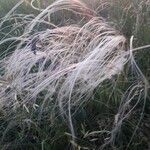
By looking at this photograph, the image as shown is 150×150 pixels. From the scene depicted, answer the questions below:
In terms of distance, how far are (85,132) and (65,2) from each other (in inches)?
29.3

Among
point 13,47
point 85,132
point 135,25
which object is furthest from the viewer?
point 13,47

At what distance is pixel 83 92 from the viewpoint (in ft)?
6.03

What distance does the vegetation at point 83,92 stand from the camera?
70.7 inches

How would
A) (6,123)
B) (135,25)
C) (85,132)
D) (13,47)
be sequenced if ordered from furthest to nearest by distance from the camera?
(13,47) < (135,25) < (6,123) < (85,132)

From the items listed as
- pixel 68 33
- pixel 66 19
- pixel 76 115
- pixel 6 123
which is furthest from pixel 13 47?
pixel 76 115

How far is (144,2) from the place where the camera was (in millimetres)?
2285

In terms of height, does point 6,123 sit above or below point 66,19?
below

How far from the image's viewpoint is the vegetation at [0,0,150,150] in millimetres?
1796

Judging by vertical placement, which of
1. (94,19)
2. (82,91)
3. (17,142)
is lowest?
(17,142)

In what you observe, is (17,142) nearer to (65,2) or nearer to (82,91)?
(82,91)

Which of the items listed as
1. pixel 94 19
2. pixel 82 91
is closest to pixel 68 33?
pixel 94 19

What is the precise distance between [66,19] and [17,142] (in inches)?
39.1

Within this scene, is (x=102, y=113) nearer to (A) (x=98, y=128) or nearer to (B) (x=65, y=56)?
(A) (x=98, y=128)

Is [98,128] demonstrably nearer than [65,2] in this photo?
Yes
